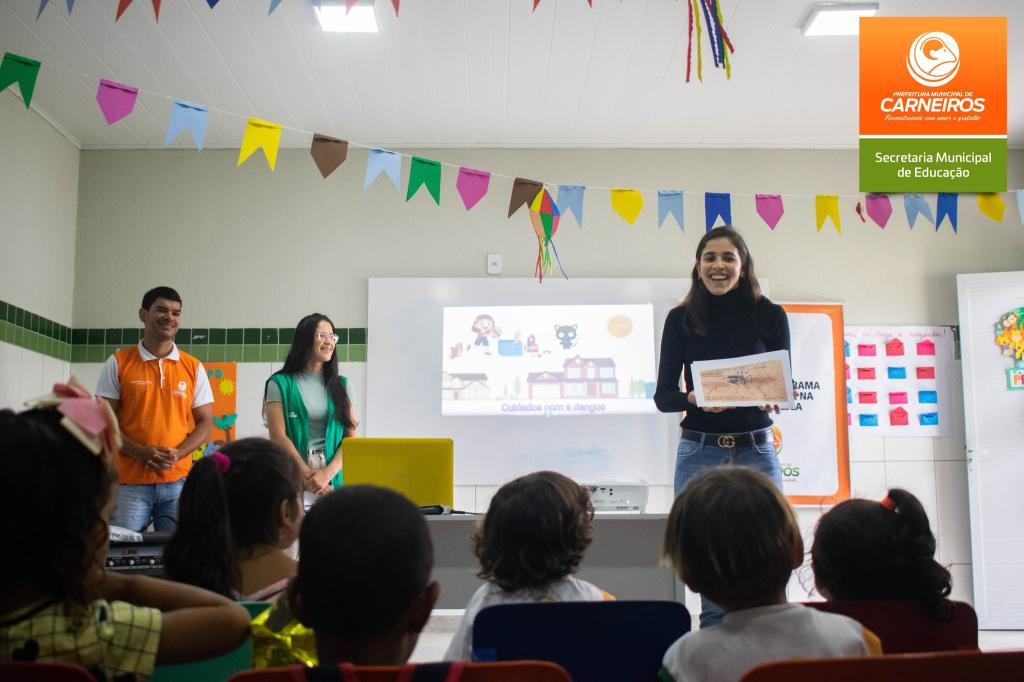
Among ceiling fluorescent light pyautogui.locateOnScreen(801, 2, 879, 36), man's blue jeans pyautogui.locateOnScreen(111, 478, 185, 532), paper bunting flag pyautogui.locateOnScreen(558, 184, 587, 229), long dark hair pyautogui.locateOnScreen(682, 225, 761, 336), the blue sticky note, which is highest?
ceiling fluorescent light pyautogui.locateOnScreen(801, 2, 879, 36)

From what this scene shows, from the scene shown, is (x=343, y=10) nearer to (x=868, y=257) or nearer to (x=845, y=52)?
(x=845, y=52)

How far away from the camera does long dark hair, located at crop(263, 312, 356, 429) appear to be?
364cm

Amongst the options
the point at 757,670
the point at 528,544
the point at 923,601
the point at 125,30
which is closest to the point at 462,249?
the point at 125,30

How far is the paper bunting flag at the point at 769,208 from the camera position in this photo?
4508 millimetres

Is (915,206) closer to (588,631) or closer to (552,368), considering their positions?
(552,368)

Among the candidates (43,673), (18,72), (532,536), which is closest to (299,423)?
(18,72)

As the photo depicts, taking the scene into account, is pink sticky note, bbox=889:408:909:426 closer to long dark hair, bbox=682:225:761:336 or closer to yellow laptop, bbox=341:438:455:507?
long dark hair, bbox=682:225:761:336

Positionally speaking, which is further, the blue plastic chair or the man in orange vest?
the man in orange vest

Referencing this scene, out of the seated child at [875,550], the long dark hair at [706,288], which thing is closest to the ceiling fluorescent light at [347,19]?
the long dark hair at [706,288]

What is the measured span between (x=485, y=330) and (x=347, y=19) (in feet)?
6.62

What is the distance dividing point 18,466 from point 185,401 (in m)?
2.97

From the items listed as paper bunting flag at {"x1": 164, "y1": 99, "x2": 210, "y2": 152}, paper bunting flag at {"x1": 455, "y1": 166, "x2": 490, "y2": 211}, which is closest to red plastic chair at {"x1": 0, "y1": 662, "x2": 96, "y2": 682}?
paper bunting flag at {"x1": 164, "y1": 99, "x2": 210, "y2": 152}

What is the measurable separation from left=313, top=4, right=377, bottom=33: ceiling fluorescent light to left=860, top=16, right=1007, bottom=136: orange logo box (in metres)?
2.23

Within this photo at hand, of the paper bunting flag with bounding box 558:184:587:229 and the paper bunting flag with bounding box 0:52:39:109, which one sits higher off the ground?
the paper bunting flag with bounding box 0:52:39:109
